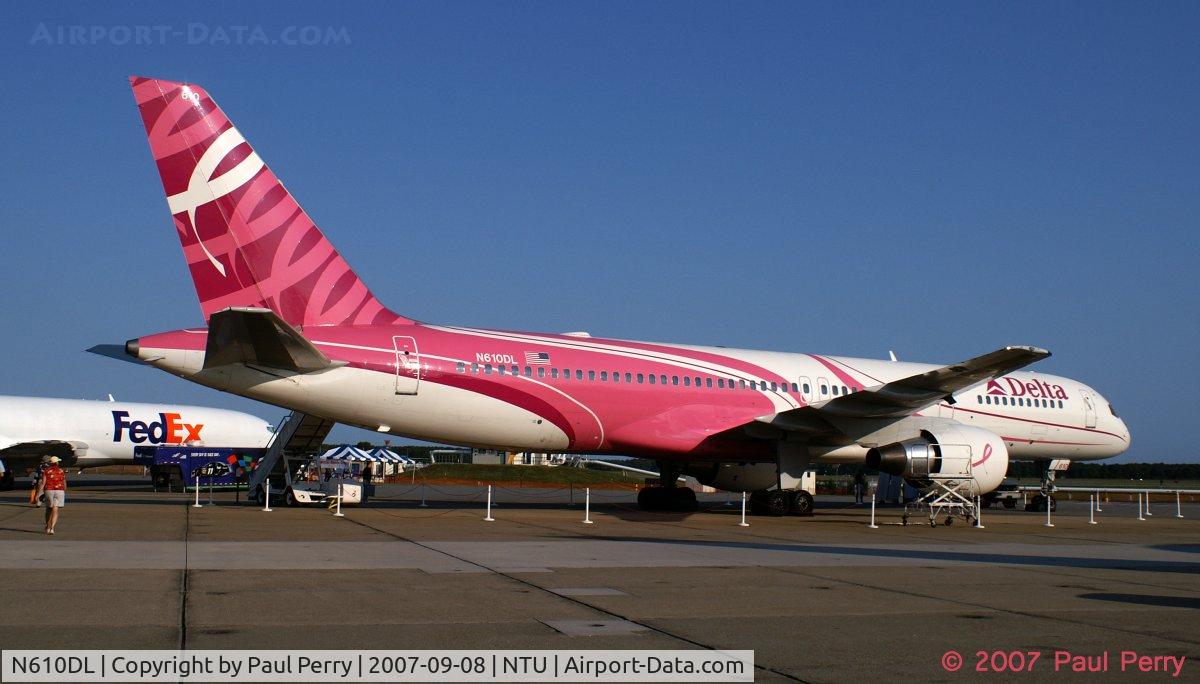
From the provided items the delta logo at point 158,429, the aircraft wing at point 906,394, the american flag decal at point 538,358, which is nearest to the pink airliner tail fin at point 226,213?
the american flag decal at point 538,358

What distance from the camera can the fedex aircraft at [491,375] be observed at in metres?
19.5

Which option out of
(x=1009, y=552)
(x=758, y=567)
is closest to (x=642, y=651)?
(x=758, y=567)

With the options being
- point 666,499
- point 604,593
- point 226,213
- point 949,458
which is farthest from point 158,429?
point 604,593

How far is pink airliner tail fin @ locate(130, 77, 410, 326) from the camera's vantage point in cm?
1955

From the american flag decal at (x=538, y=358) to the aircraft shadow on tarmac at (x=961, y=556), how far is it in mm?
6078

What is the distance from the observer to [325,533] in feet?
53.3

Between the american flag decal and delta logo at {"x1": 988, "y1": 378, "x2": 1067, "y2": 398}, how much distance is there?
42.9ft

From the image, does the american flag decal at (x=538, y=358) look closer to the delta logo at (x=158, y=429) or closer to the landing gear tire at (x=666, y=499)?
the landing gear tire at (x=666, y=499)

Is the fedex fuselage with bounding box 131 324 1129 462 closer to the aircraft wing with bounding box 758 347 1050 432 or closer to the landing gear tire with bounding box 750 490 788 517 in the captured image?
the landing gear tire with bounding box 750 490 788 517

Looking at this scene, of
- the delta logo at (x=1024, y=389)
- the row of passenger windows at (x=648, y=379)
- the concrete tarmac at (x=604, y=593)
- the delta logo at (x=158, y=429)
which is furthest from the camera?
the delta logo at (x=158, y=429)

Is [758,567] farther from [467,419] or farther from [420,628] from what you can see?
[467,419]

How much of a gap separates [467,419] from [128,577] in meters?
11.2

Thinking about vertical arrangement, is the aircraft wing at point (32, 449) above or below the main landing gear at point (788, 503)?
above

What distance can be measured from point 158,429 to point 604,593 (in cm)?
4185
